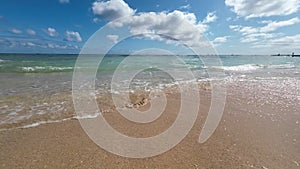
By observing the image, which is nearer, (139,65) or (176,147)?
(176,147)

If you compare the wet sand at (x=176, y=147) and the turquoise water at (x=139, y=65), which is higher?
the turquoise water at (x=139, y=65)

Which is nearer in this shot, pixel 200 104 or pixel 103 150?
pixel 103 150

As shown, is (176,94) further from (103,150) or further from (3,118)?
(3,118)

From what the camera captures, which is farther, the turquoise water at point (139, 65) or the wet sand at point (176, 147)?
the turquoise water at point (139, 65)

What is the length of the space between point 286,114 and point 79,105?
20.7ft

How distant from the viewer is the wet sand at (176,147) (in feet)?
9.99

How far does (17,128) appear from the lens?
4219 mm

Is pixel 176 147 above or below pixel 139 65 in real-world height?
below

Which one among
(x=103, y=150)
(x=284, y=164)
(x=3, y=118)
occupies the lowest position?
(x=284, y=164)

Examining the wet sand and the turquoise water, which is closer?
the wet sand

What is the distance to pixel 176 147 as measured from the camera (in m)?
3.58

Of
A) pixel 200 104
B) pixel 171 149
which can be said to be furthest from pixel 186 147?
pixel 200 104

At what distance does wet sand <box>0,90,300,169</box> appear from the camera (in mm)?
3045

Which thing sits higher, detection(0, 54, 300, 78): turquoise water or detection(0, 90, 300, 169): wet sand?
detection(0, 54, 300, 78): turquoise water
